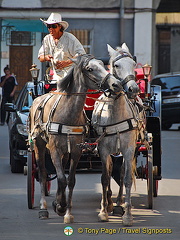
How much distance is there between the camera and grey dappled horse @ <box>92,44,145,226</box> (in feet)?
28.5

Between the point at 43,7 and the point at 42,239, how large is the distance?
2368 cm

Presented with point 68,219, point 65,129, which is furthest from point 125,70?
point 68,219

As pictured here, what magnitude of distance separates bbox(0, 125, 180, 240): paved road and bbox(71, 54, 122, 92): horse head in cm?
169

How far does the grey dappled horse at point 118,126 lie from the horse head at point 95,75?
0.34 metres

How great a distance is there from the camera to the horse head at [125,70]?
8.38m

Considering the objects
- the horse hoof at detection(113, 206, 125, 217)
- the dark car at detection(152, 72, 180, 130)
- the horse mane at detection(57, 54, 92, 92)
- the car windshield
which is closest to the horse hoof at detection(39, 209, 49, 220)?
the horse hoof at detection(113, 206, 125, 217)

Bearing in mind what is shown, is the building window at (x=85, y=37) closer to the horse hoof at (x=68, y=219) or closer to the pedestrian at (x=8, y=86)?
the pedestrian at (x=8, y=86)

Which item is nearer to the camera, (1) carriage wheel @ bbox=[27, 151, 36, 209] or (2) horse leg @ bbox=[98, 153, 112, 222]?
(2) horse leg @ bbox=[98, 153, 112, 222]

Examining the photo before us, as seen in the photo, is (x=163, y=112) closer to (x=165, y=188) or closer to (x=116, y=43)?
(x=116, y=43)

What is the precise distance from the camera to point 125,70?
8602mm

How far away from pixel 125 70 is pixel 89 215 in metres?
2.01

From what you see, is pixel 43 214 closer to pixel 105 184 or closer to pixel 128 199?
pixel 105 184

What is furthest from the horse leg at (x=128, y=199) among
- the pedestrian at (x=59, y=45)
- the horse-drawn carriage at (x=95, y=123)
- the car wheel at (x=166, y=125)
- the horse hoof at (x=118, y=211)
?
the car wheel at (x=166, y=125)

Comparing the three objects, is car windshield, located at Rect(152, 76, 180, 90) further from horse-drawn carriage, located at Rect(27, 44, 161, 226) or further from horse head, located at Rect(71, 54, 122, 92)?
horse head, located at Rect(71, 54, 122, 92)
